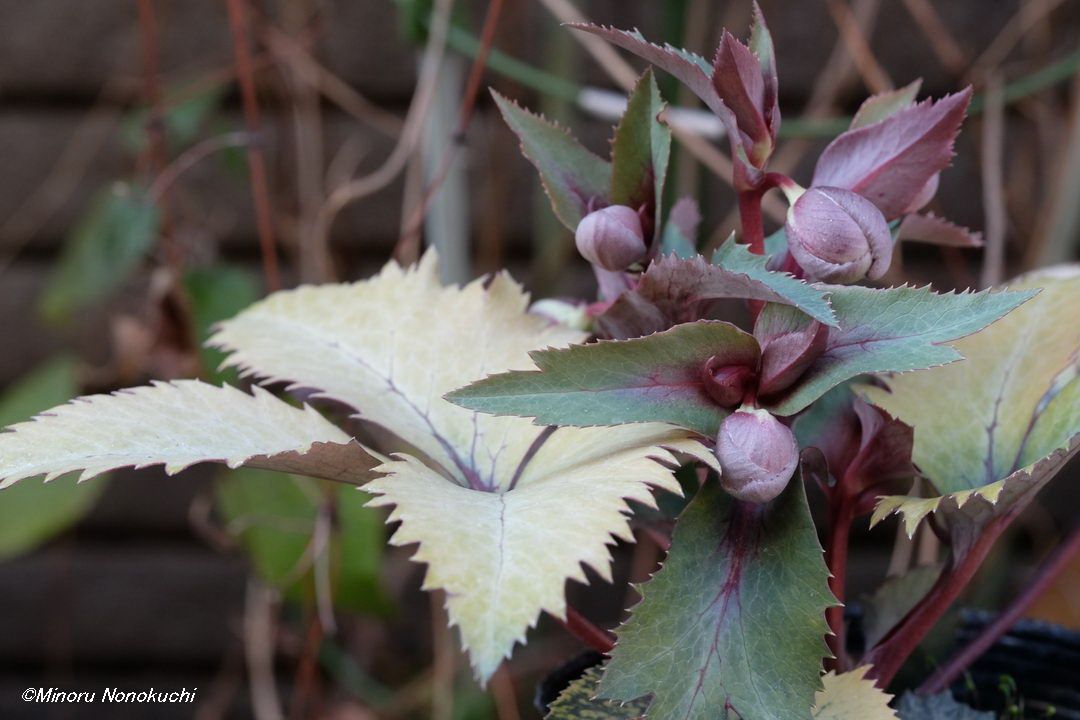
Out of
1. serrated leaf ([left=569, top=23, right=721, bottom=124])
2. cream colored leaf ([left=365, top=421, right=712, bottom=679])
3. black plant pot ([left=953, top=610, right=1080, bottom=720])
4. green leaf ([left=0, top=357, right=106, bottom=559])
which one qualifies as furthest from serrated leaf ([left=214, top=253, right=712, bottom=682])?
green leaf ([left=0, top=357, right=106, bottom=559])

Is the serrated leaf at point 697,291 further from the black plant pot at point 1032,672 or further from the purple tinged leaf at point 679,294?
the black plant pot at point 1032,672

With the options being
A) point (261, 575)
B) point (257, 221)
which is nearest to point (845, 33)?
point (257, 221)

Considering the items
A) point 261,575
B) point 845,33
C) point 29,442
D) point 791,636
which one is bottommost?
point 791,636

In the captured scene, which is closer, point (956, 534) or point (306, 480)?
point (956, 534)

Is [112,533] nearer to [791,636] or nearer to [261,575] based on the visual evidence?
[261,575]

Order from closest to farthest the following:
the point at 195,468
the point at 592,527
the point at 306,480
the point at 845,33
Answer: the point at 592,527, the point at 306,480, the point at 845,33, the point at 195,468

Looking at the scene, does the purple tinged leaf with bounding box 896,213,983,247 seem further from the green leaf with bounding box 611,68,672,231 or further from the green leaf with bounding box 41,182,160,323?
the green leaf with bounding box 41,182,160,323
